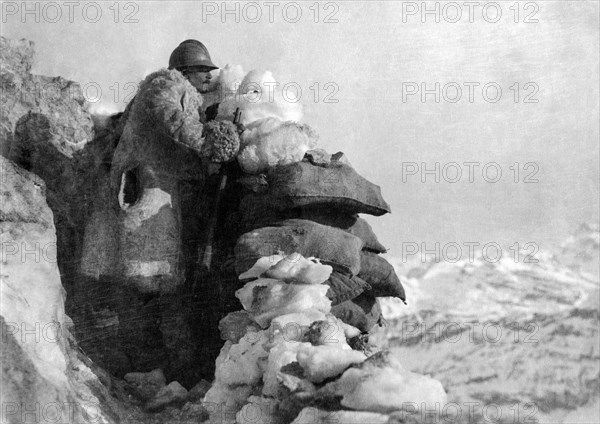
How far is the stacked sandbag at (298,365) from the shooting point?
3418 millimetres

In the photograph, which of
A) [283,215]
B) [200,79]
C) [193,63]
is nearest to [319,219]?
[283,215]

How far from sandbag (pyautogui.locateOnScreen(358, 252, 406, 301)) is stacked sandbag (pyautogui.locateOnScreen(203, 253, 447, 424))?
2.18ft

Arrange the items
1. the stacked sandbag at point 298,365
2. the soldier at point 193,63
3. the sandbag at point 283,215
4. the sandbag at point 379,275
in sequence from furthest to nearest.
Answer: the soldier at point 193,63
the sandbag at point 379,275
the sandbag at point 283,215
the stacked sandbag at point 298,365

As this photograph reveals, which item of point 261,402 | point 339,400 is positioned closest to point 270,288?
point 261,402

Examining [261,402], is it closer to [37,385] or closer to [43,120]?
[37,385]

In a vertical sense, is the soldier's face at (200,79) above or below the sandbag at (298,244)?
above

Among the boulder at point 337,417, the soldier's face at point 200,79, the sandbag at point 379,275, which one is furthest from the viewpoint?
the soldier's face at point 200,79

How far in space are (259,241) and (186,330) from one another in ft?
3.37

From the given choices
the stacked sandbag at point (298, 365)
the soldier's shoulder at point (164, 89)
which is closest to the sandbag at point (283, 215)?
the stacked sandbag at point (298, 365)

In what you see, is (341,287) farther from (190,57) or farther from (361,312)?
(190,57)

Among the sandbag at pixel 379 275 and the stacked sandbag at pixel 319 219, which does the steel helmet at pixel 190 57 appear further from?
the sandbag at pixel 379 275

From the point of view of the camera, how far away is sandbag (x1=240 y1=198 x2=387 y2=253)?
516 centimetres

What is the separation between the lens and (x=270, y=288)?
461cm

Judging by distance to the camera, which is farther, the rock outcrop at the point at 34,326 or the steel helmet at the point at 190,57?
the steel helmet at the point at 190,57
